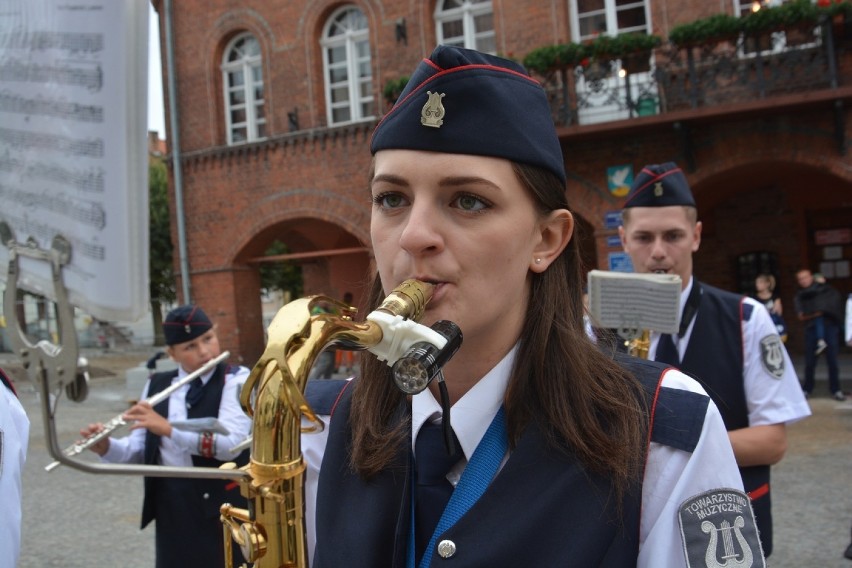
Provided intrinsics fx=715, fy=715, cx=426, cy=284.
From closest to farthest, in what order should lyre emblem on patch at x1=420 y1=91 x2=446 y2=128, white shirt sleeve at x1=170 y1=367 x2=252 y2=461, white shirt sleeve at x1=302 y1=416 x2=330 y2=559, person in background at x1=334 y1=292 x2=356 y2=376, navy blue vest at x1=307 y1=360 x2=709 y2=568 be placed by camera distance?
navy blue vest at x1=307 y1=360 x2=709 y2=568
lyre emblem on patch at x1=420 y1=91 x2=446 y2=128
white shirt sleeve at x1=302 y1=416 x2=330 y2=559
white shirt sleeve at x1=170 y1=367 x2=252 y2=461
person in background at x1=334 y1=292 x2=356 y2=376

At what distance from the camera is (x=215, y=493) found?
394 cm

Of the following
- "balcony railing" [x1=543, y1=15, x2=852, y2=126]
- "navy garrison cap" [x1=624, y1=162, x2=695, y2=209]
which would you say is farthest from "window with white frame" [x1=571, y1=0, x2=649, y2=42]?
"navy garrison cap" [x1=624, y1=162, x2=695, y2=209]

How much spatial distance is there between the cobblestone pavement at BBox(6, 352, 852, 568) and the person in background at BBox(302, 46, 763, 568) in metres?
4.21

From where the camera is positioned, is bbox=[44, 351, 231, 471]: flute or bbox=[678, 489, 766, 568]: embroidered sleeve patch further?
bbox=[44, 351, 231, 471]: flute

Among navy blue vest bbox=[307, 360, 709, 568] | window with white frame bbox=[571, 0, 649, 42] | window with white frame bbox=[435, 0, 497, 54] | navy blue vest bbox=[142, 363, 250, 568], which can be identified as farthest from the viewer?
window with white frame bbox=[435, 0, 497, 54]

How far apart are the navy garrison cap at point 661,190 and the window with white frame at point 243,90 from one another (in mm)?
13564

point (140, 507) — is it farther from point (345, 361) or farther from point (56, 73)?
point (345, 361)

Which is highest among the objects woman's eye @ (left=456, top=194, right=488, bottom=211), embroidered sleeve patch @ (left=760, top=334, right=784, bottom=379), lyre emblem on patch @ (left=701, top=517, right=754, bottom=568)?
woman's eye @ (left=456, top=194, right=488, bottom=211)

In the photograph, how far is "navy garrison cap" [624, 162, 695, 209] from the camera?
3352 millimetres

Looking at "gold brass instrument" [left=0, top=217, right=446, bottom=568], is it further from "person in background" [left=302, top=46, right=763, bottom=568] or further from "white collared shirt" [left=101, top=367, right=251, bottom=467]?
"white collared shirt" [left=101, top=367, right=251, bottom=467]

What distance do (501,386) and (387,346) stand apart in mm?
498

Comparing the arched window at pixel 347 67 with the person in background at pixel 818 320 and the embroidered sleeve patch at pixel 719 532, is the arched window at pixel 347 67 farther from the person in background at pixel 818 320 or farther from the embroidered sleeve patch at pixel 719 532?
the embroidered sleeve patch at pixel 719 532

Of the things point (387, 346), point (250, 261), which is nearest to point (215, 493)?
point (387, 346)

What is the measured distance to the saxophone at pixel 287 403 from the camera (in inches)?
43.0
